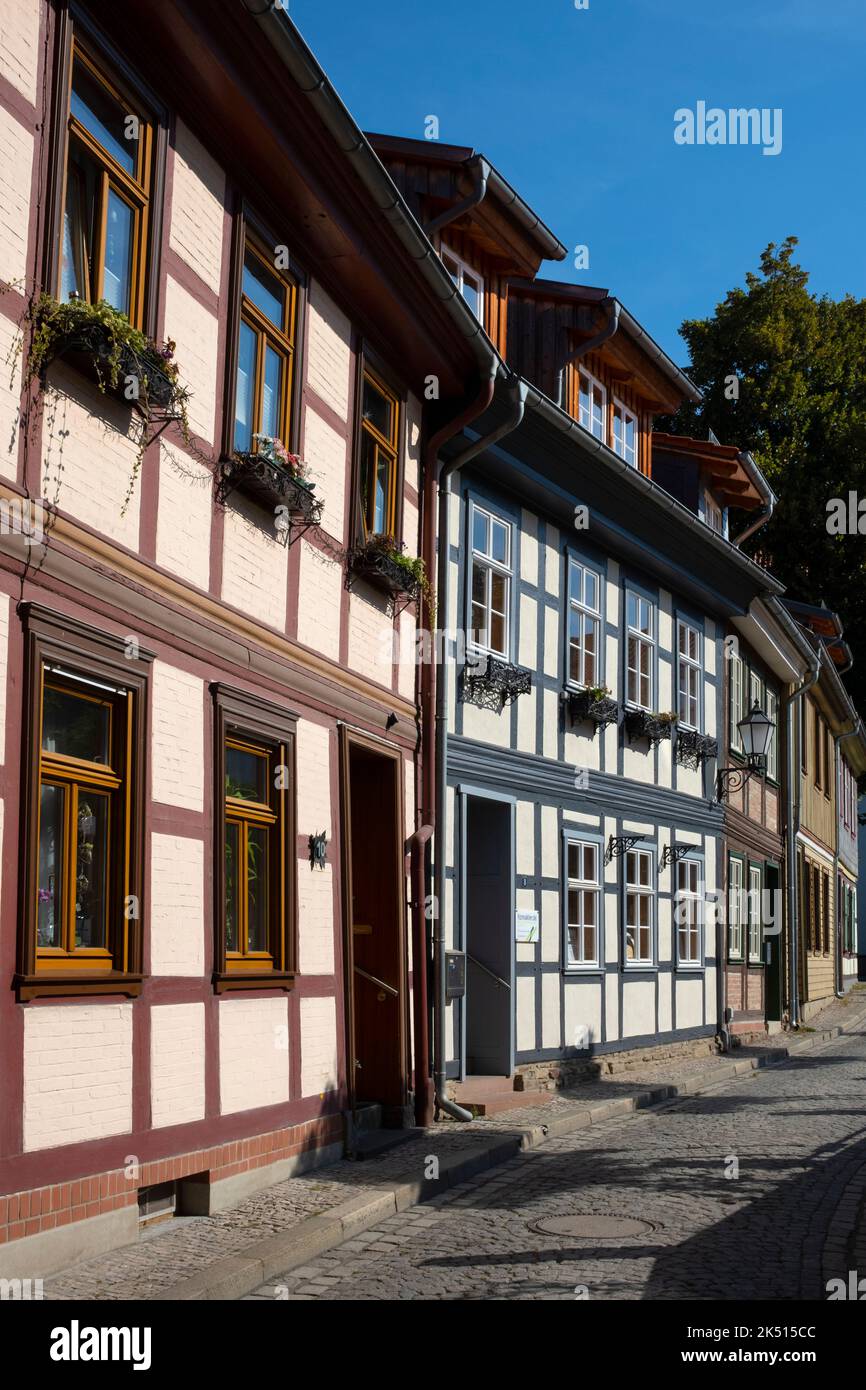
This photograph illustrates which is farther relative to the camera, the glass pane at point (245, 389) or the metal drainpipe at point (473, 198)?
→ the metal drainpipe at point (473, 198)

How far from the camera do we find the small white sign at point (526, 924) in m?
14.8

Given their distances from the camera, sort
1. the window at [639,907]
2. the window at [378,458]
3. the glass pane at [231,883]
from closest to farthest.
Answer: the glass pane at [231,883]
the window at [378,458]
the window at [639,907]

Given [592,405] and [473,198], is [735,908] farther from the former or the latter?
[473,198]

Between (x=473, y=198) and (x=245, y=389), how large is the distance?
437 cm

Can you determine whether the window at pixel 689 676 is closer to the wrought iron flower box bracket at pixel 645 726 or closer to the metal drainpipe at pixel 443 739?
the wrought iron flower box bracket at pixel 645 726

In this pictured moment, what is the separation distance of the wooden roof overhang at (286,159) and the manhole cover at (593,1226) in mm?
6112

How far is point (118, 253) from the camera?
8117 mm

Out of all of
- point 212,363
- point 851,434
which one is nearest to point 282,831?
point 212,363

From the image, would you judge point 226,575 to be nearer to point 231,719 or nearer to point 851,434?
point 231,719

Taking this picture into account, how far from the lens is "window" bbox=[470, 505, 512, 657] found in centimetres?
1427

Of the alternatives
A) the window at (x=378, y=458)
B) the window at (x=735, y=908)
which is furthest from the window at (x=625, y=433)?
the window at (x=735, y=908)

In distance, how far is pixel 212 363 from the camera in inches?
357

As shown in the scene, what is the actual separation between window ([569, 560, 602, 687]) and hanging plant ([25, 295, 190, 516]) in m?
8.30

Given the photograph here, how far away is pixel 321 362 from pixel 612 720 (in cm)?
728
